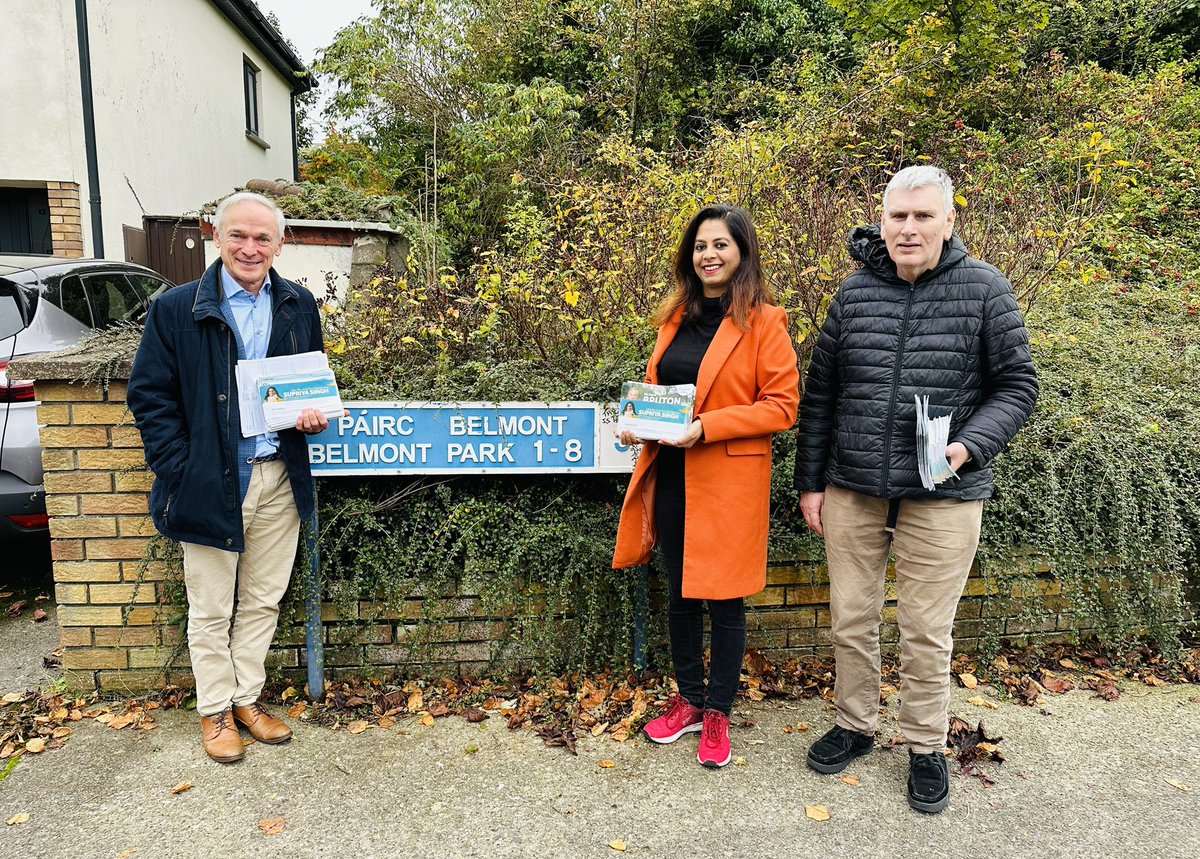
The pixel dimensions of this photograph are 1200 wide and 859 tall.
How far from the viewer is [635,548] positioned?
9.88 feet

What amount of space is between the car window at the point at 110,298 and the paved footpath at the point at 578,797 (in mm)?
2544

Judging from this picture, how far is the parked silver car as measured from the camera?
379 cm

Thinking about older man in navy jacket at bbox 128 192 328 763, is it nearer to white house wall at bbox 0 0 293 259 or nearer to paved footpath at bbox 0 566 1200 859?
paved footpath at bbox 0 566 1200 859

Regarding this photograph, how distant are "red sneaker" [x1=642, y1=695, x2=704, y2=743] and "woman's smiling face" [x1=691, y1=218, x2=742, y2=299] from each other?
1.61m

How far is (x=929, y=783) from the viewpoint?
274 cm

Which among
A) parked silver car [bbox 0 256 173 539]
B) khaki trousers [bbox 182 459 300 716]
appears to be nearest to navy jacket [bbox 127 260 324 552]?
khaki trousers [bbox 182 459 300 716]

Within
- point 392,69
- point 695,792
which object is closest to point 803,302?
point 695,792

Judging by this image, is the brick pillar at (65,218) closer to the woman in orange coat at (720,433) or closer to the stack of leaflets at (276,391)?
the stack of leaflets at (276,391)

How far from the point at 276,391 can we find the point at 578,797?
1770 mm

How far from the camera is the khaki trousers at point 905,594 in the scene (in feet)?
8.74

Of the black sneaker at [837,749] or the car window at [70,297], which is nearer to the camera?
the black sneaker at [837,749]

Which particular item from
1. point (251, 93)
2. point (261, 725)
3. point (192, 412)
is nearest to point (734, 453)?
point (192, 412)

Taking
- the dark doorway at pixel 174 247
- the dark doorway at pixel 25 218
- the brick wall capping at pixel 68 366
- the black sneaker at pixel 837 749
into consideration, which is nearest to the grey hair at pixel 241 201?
the brick wall capping at pixel 68 366

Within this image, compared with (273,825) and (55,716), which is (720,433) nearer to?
(273,825)
